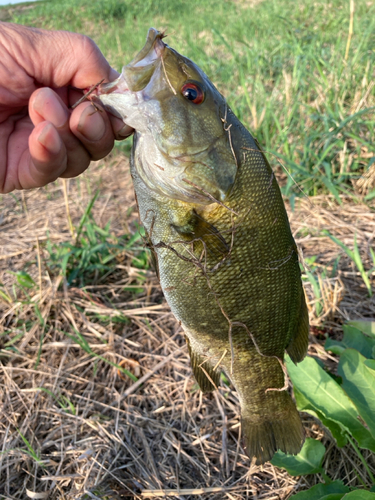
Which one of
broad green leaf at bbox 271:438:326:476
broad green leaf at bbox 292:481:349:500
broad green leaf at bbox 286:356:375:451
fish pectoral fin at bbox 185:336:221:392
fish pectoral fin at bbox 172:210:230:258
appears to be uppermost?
fish pectoral fin at bbox 172:210:230:258

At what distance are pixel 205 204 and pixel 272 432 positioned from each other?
42.3 inches

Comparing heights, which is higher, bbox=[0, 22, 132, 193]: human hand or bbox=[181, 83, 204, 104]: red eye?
bbox=[181, 83, 204, 104]: red eye

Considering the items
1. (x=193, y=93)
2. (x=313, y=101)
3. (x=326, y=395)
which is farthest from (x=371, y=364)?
(x=313, y=101)

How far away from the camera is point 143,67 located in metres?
1.33

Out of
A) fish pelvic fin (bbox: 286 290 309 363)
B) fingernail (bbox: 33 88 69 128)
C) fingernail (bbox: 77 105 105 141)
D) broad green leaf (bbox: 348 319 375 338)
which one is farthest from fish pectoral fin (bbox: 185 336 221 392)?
fingernail (bbox: 33 88 69 128)

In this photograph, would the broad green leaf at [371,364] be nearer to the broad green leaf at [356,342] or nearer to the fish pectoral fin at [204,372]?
the broad green leaf at [356,342]

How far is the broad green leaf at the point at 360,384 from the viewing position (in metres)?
1.61

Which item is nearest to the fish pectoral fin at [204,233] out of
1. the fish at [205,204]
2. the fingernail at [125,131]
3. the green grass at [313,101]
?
the fish at [205,204]

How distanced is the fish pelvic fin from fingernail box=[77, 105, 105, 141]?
1137mm

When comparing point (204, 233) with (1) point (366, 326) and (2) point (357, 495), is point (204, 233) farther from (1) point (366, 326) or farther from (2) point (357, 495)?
(1) point (366, 326)

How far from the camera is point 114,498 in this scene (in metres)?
1.80

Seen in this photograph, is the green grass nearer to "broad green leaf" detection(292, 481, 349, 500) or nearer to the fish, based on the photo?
the fish

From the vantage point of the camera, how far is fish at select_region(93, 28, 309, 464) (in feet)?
4.39

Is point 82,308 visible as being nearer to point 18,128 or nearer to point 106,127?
point 18,128
